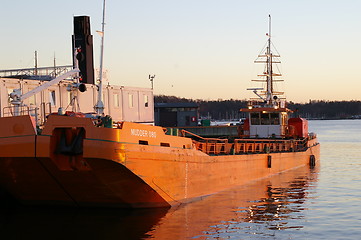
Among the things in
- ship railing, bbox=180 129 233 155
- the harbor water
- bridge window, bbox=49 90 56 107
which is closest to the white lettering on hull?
ship railing, bbox=180 129 233 155

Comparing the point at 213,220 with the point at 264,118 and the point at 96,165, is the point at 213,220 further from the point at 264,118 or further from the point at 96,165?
the point at 264,118

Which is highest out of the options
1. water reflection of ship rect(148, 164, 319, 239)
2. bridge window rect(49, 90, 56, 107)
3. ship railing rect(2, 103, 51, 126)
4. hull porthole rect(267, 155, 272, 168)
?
bridge window rect(49, 90, 56, 107)

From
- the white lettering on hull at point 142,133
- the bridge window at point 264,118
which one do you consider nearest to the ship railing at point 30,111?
the white lettering on hull at point 142,133

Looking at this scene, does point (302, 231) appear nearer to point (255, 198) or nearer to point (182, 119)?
point (255, 198)

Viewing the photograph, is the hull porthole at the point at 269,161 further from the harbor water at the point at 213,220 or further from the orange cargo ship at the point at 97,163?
the orange cargo ship at the point at 97,163

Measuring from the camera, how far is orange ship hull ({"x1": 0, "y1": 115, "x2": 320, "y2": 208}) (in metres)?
17.3

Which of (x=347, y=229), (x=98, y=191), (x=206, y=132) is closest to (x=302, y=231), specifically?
(x=347, y=229)

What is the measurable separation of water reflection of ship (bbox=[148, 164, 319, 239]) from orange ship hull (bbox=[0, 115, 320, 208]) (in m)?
1.22

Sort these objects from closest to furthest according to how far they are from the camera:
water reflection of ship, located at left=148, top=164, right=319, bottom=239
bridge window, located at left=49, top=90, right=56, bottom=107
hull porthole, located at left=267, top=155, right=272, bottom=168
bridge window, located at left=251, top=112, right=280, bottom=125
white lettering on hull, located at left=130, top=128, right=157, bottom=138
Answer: water reflection of ship, located at left=148, top=164, right=319, bottom=239 → white lettering on hull, located at left=130, top=128, right=157, bottom=138 → bridge window, located at left=49, top=90, right=56, bottom=107 → hull porthole, located at left=267, top=155, right=272, bottom=168 → bridge window, located at left=251, top=112, right=280, bottom=125

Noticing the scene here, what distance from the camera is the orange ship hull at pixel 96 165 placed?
1728 cm

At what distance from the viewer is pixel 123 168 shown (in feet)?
58.0

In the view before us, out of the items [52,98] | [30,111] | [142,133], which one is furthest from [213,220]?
[52,98]

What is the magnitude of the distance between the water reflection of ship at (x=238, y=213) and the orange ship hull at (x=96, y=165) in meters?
1.22

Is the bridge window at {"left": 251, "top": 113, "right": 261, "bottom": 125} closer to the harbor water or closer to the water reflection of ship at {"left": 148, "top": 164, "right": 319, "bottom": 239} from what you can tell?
the water reflection of ship at {"left": 148, "top": 164, "right": 319, "bottom": 239}
